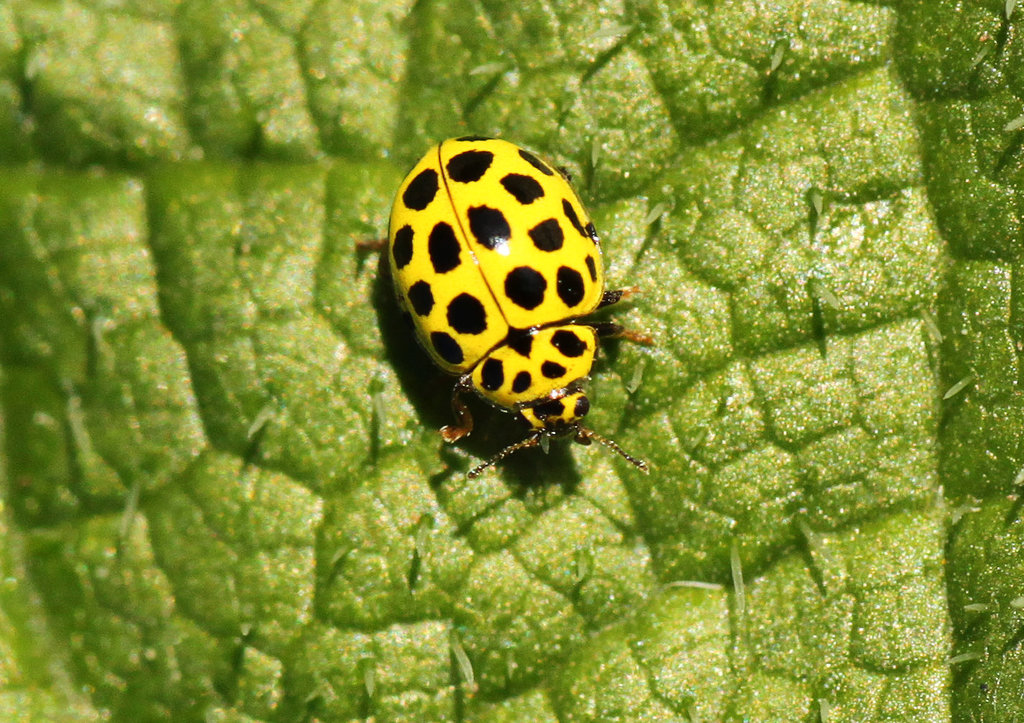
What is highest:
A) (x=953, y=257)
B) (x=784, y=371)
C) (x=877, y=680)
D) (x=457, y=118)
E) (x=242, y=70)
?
(x=242, y=70)

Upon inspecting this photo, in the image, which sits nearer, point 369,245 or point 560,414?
point 560,414

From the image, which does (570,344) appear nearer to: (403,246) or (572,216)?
(572,216)

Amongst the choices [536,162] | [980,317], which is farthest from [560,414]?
[980,317]

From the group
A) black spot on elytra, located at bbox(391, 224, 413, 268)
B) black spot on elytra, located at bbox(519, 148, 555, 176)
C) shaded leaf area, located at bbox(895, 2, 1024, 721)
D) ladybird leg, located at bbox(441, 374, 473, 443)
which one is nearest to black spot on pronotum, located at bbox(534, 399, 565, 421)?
ladybird leg, located at bbox(441, 374, 473, 443)

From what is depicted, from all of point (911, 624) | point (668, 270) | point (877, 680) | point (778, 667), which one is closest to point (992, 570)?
point (911, 624)

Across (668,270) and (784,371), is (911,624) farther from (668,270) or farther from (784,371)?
(668,270)

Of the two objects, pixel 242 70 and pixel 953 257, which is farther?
pixel 242 70
